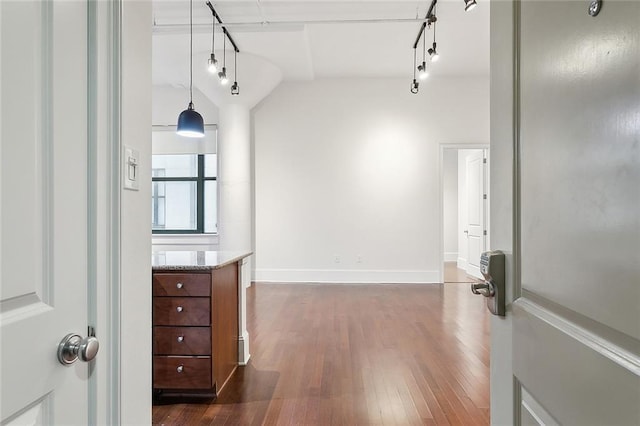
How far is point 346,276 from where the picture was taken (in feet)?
19.4

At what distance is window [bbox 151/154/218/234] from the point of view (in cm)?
618

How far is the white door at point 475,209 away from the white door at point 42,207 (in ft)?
20.8

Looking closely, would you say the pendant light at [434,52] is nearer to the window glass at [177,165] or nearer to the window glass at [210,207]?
the window glass at [210,207]

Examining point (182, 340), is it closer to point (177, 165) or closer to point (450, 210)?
point (177, 165)

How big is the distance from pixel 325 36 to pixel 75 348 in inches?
190

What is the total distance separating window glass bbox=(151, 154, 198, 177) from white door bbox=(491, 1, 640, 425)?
6.10 metres

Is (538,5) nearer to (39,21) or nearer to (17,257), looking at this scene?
(39,21)

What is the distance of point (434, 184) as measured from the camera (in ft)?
19.3

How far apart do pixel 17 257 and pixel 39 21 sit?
16.4 inches

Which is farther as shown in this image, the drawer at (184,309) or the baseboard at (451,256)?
the baseboard at (451,256)

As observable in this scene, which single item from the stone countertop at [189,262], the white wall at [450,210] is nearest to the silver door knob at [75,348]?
the stone countertop at [189,262]

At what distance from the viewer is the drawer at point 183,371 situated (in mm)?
2146

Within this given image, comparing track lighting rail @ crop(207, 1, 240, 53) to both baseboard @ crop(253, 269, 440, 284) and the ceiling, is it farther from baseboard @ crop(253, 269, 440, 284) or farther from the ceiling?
baseboard @ crop(253, 269, 440, 284)

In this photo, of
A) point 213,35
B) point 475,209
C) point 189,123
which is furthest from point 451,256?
point 189,123
